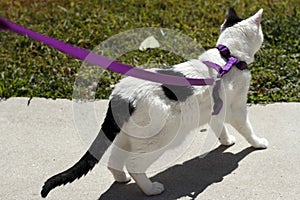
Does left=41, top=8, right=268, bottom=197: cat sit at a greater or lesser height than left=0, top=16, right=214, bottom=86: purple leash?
lesser

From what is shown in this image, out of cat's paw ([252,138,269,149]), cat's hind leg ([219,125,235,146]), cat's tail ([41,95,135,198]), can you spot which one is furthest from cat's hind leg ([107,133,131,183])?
cat's paw ([252,138,269,149])

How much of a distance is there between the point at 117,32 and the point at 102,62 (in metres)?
2.91

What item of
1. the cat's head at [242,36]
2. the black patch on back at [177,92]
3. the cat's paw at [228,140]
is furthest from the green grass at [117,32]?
the black patch on back at [177,92]

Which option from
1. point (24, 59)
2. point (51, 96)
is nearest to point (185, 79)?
point (51, 96)

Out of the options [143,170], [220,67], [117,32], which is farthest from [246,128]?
[117,32]

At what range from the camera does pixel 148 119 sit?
3395 millimetres

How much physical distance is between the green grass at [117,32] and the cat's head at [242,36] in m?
0.97

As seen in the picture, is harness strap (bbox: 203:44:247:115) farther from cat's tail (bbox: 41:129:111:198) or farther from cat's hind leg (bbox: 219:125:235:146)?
cat's tail (bbox: 41:129:111:198)

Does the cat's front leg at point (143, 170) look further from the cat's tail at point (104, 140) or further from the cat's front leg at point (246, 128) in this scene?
the cat's front leg at point (246, 128)

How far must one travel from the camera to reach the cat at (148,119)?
339cm

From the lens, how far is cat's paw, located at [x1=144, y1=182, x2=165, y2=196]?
142 inches

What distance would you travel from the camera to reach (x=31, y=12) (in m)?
6.77

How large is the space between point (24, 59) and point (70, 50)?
286cm

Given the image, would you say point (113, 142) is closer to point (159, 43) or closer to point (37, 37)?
point (37, 37)
